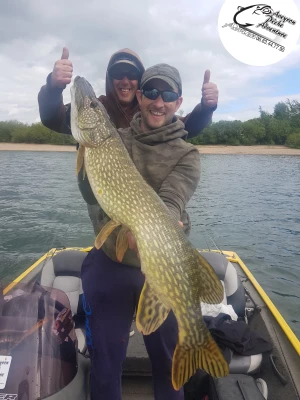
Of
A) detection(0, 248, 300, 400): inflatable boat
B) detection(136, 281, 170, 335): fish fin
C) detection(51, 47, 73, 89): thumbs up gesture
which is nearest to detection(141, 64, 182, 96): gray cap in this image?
detection(51, 47, 73, 89): thumbs up gesture

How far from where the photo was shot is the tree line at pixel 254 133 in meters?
51.4

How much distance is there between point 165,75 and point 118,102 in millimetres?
570

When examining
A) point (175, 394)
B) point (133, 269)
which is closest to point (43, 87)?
point (133, 269)

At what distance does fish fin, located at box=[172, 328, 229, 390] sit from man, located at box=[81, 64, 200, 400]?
25 centimetres

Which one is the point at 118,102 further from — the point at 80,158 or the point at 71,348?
the point at 71,348

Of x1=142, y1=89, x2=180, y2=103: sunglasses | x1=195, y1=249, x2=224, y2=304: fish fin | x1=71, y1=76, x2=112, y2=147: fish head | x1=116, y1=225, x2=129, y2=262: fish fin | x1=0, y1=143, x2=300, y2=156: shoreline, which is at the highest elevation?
x1=142, y1=89, x2=180, y2=103: sunglasses

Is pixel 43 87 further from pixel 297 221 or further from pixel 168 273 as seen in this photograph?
pixel 297 221

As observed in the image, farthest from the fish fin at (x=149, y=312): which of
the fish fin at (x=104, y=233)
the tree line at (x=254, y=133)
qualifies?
the tree line at (x=254, y=133)

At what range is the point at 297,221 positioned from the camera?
11.0 metres

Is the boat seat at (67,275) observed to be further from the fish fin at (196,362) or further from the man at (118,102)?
the fish fin at (196,362)

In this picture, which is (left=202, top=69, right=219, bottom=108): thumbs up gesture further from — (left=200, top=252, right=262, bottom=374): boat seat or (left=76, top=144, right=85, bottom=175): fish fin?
(left=200, top=252, right=262, bottom=374): boat seat

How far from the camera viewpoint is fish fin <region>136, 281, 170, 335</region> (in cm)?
181

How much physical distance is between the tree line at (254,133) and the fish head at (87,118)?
46.9 meters

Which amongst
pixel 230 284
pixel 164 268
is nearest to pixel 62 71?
pixel 164 268
